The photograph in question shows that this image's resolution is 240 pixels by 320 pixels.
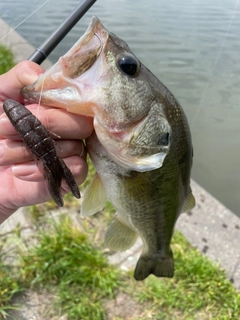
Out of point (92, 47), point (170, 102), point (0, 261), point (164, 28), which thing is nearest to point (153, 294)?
point (0, 261)

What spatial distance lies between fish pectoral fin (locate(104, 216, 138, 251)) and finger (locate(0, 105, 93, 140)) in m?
0.70

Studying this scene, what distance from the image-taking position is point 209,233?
3029 mm

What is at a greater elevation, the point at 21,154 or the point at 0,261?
the point at 21,154

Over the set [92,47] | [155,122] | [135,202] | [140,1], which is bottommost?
[140,1]

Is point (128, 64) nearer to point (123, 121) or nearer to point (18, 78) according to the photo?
point (123, 121)

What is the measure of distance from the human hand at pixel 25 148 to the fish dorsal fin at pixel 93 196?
111 millimetres

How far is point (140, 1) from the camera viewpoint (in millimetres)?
6797

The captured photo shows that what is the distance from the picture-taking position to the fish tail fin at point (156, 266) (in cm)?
193

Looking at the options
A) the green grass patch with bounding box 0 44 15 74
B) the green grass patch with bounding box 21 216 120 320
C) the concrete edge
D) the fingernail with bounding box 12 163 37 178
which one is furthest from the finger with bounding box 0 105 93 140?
the green grass patch with bounding box 0 44 15 74

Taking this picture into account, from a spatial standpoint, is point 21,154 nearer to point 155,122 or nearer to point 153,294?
point 155,122

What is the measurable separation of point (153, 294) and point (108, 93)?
1.79 meters

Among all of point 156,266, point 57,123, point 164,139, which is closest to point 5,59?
point 156,266

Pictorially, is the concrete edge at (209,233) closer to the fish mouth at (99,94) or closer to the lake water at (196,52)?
the lake water at (196,52)

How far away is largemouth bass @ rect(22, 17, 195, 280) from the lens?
45.8 inches
